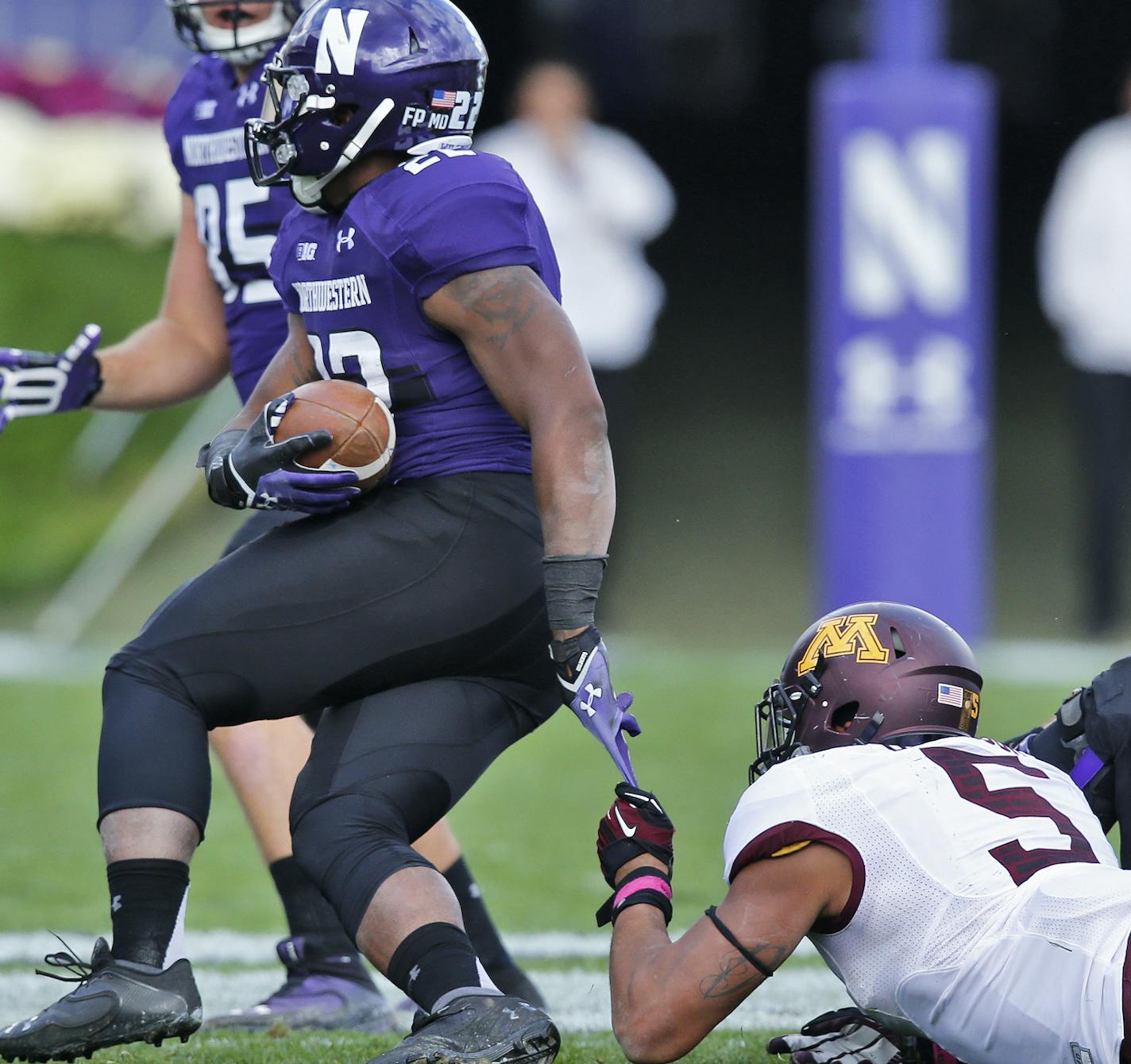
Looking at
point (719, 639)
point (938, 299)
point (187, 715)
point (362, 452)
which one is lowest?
point (719, 639)

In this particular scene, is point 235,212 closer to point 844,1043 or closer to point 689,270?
point 844,1043

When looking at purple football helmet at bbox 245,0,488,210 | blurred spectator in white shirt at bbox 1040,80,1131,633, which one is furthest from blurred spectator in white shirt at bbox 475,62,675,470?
purple football helmet at bbox 245,0,488,210

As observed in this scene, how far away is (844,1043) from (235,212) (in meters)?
2.13

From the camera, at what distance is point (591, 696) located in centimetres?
297

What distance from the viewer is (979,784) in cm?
273

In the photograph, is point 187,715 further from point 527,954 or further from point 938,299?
point 938,299

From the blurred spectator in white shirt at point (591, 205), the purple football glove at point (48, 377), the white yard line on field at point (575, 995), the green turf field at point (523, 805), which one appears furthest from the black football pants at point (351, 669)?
the blurred spectator in white shirt at point (591, 205)

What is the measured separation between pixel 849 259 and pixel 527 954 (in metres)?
4.21

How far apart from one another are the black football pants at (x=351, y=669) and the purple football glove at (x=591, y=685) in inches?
5.0

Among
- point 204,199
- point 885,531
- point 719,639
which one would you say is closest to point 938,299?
point 885,531

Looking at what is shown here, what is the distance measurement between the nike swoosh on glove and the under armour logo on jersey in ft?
1.93

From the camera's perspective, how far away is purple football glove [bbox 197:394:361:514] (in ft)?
9.95

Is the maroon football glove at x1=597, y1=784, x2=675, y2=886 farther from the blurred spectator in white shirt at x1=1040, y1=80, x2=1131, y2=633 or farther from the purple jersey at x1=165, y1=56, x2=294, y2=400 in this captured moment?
the blurred spectator in white shirt at x1=1040, y1=80, x2=1131, y2=633

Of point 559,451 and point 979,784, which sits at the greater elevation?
point 559,451
